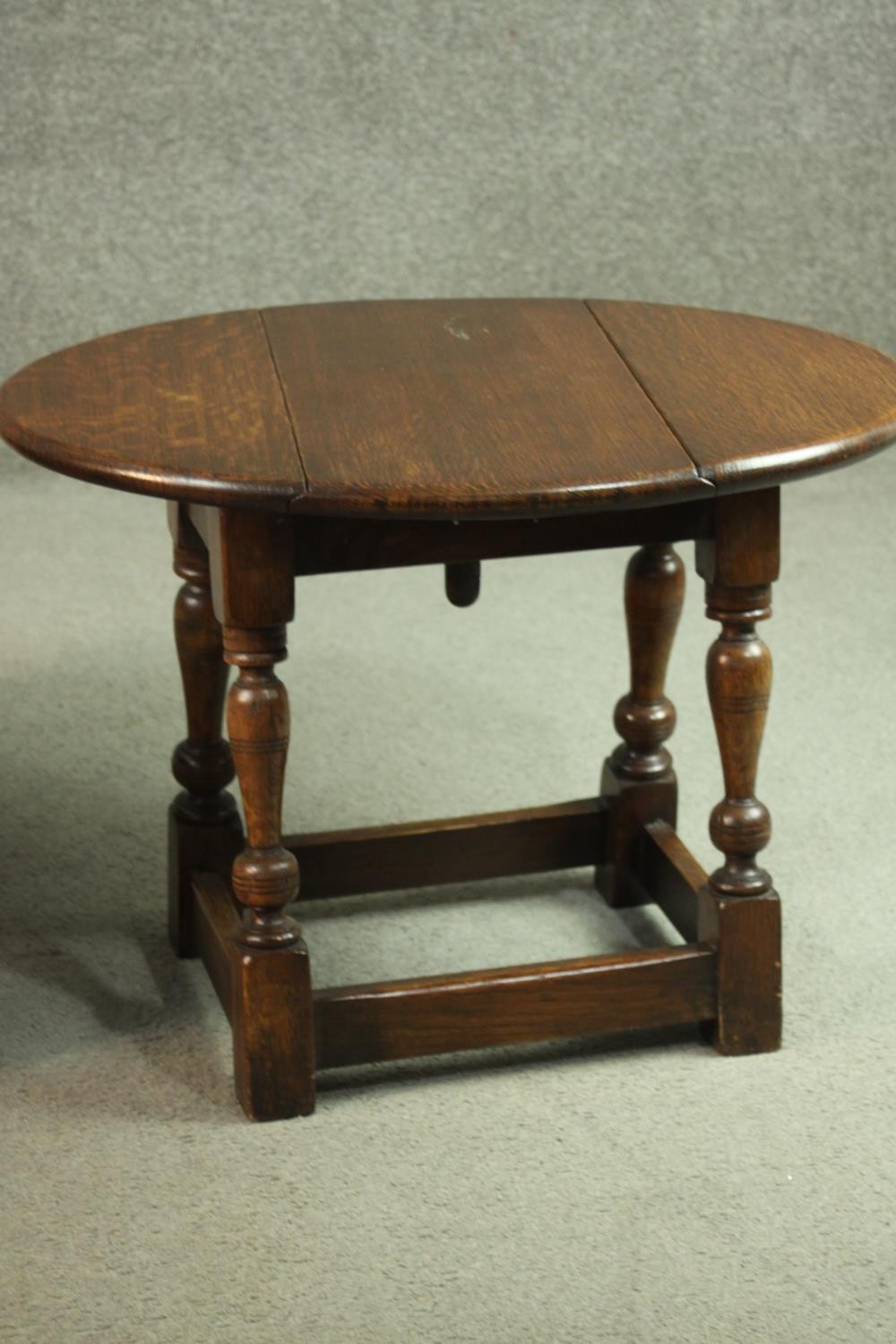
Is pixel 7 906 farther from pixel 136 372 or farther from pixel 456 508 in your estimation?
pixel 456 508

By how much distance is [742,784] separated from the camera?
1442 millimetres

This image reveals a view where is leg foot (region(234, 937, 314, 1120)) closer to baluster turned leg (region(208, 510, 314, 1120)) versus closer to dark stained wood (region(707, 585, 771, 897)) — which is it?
baluster turned leg (region(208, 510, 314, 1120))

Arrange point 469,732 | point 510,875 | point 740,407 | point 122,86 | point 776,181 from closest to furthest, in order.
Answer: point 740,407 < point 510,875 < point 469,732 < point 122,86 < point 776,181

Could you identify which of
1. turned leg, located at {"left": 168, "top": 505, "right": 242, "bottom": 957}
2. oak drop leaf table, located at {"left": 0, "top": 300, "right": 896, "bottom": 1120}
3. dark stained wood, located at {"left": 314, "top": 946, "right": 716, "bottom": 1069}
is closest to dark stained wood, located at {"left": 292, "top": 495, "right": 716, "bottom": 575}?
oak drop leaf table, located at {"left": 0, "top": 300, "right": 896, "bottom": 1120}

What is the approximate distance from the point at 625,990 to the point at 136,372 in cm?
60

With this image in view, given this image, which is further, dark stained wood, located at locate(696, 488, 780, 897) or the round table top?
dark stained wood, located at locate(696, 488, 780, 897)

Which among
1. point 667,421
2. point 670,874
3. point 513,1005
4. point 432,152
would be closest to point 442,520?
point 667,421

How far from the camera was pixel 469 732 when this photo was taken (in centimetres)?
210

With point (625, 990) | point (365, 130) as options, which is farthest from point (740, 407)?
point (365, 130)

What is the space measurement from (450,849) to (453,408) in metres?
0.48

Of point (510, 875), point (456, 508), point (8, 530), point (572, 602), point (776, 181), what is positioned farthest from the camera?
point (776, 181)

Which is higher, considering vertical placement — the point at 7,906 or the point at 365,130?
the point at 365,130

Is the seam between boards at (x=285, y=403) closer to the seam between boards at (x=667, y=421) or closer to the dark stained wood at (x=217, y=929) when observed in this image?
the seam between boards at (x=667, y=421)

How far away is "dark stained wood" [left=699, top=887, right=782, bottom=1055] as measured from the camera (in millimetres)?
1456
